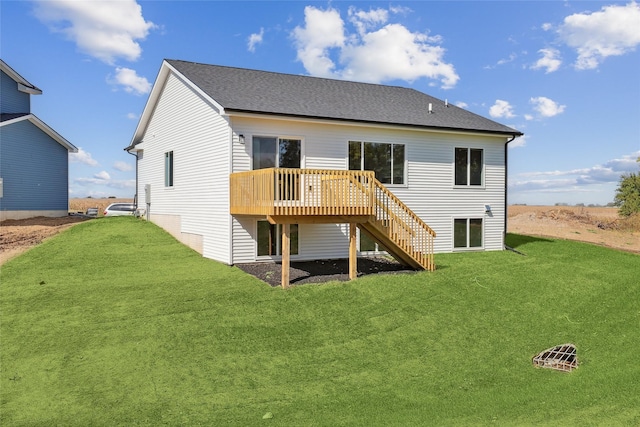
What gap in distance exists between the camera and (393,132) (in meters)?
17.3

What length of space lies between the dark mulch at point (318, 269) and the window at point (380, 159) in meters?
3.21

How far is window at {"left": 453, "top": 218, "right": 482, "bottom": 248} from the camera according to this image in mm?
18844

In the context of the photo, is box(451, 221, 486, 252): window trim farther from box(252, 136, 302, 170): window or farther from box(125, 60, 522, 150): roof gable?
box(252, 136, 302, 170): window

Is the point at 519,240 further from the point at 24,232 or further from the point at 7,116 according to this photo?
the point at 7,116

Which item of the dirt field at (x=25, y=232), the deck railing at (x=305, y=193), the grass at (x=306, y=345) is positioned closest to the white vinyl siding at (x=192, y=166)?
the grass at (x=306, y=345)

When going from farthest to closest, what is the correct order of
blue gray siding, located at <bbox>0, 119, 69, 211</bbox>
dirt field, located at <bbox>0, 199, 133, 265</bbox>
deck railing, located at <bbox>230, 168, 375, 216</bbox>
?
blue gray siding, located at <bbox>0, 119, 69, 211</bbox> → dirt field, located at <bbox>0, 199, 133, 265</bbox> → deck railing, located at <bbox>230, 168, 375, 216</bbox>

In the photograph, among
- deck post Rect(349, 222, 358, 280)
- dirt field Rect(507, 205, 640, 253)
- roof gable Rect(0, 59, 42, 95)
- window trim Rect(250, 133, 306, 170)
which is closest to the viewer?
deck post Rect(349, 222, 358, 280)

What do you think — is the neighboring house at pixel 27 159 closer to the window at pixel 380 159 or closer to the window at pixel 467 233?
the window at pixel 380 159

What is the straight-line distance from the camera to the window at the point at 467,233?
18844 millimetres

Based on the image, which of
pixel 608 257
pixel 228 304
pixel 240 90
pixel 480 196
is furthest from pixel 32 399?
pixel 608 257

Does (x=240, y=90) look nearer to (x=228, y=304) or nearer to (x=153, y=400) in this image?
(x=228, y=304)

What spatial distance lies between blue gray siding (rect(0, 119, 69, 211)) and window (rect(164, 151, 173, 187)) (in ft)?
23.7

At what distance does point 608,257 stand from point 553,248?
7.85 feet

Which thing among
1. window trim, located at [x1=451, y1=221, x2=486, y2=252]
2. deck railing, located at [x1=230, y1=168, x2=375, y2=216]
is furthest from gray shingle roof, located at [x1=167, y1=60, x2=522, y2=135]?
window trim, located at [x1=451, y1=221, x2=486, y2=252]
